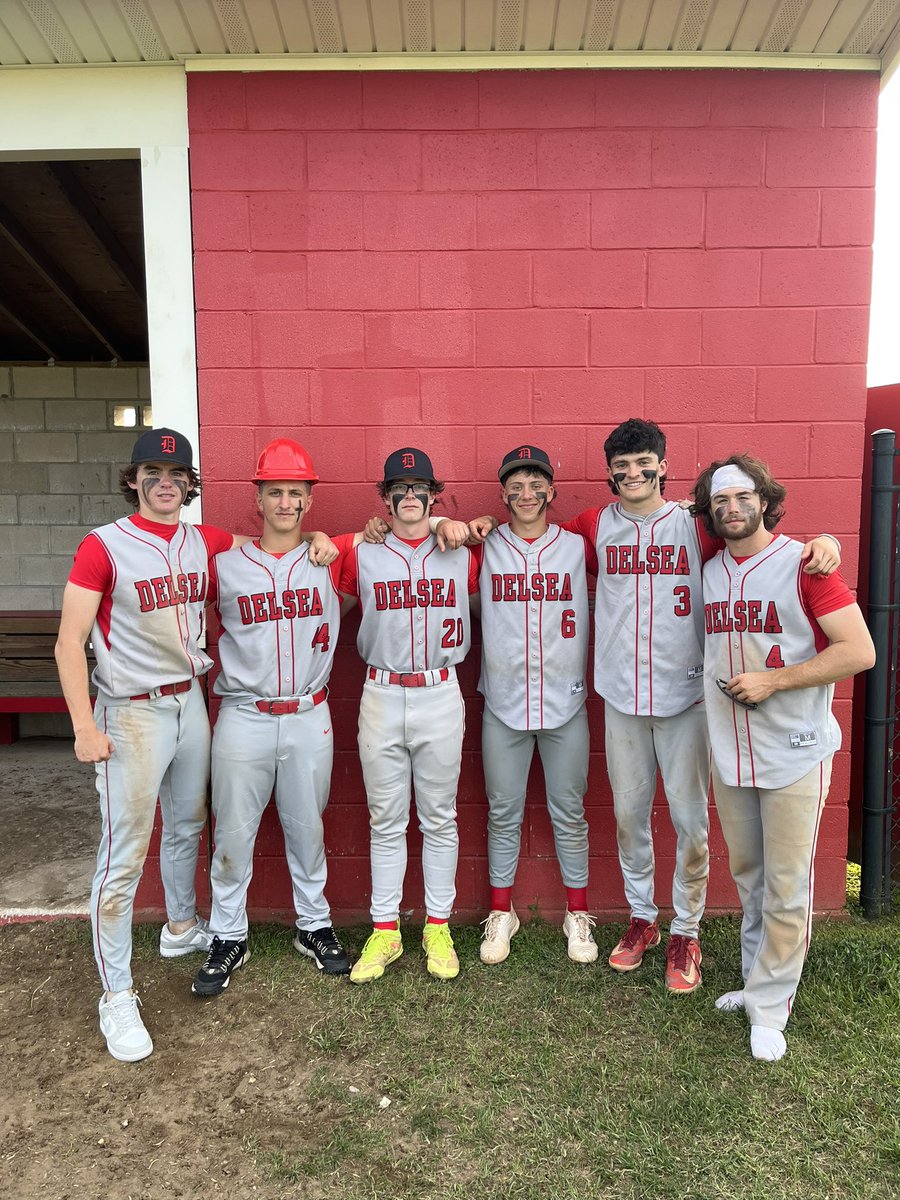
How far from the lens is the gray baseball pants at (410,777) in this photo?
3.01 meters

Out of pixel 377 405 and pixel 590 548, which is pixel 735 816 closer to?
pixel 590 548

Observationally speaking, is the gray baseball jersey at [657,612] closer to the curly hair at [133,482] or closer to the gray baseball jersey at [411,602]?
the gray baseball jersey at [411,602]

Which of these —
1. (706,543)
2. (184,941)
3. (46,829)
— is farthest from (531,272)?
(46,829)

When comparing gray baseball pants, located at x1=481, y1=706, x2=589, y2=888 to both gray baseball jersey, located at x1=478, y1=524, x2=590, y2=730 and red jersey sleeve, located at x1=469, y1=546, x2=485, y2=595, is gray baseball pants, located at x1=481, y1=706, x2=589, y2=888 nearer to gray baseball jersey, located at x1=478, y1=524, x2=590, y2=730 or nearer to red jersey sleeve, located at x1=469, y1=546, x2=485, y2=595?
gray baseball jersey, located at x1=478, y1=524, x2=590, y2=730

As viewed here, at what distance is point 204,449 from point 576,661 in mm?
1766

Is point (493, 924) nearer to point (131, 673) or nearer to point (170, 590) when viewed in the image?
point (131, 673)

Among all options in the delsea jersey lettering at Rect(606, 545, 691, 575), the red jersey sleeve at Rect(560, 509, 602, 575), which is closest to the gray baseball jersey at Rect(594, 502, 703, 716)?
the delsea jersey lettering at Rect(606, 545, 691, 575)

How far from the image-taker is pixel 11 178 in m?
4.45

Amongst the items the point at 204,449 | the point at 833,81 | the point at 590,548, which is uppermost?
the point at 833,81

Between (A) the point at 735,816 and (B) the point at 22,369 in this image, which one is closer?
(A) the point at 735,816

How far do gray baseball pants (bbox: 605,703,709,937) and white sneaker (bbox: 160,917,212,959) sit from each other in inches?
68.3

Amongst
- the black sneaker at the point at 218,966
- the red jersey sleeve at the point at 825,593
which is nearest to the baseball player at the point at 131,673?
the black sneaker at the point at 218,966

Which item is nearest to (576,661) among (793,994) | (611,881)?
(611,881)

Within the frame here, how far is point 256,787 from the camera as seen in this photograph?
2.97 metres
